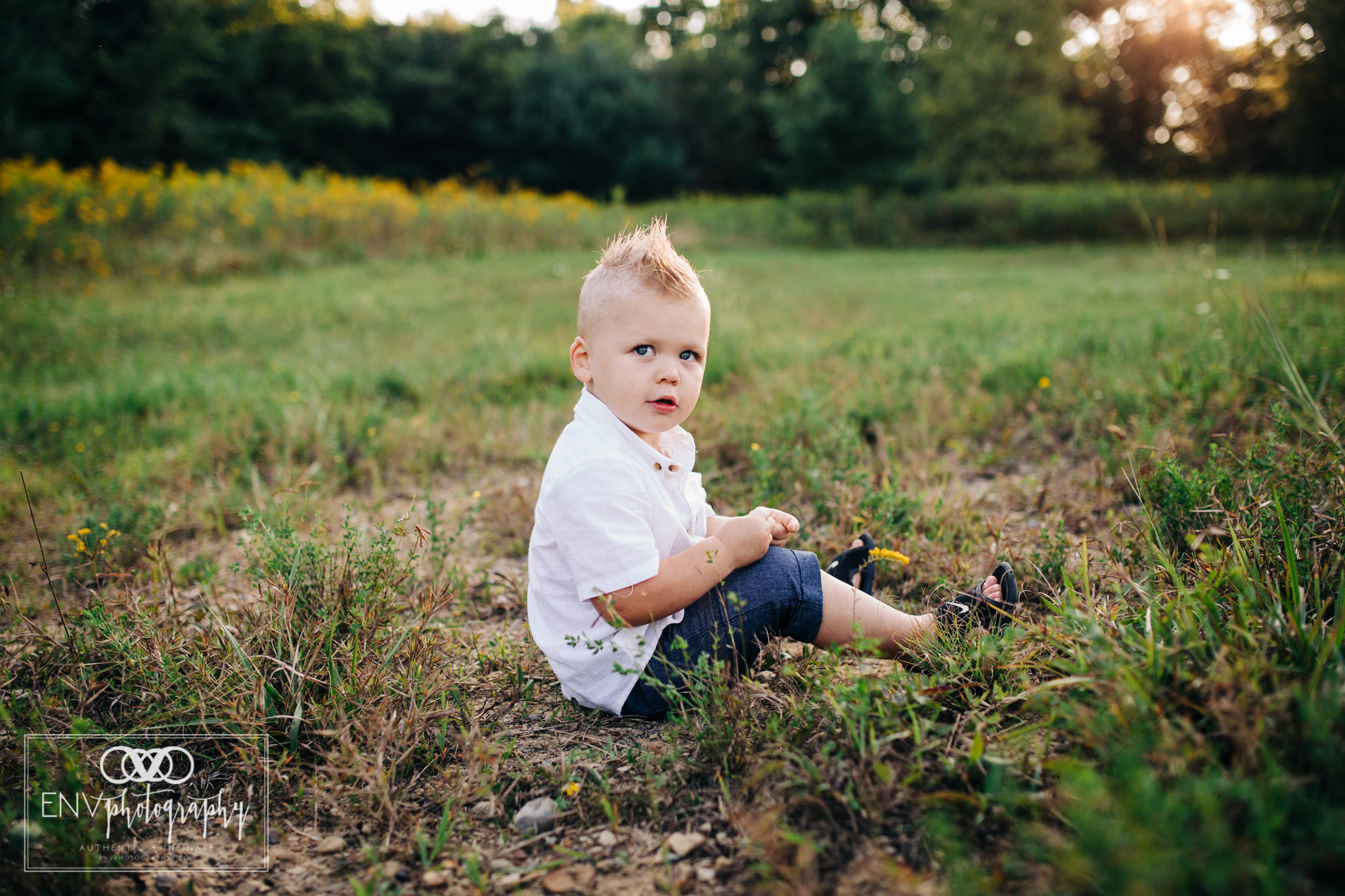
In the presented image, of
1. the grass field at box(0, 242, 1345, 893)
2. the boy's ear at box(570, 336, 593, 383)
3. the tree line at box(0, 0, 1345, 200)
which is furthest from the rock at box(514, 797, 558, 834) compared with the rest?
the tree line at box(0, 0, 1345, 200)

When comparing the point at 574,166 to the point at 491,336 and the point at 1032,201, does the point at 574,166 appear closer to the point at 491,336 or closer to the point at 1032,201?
the point at 1032,201

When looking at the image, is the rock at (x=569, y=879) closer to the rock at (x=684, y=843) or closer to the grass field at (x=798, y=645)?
the grass field at (x=798, y=645)

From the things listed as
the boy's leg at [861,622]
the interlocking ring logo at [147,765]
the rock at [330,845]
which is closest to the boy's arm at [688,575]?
the boy's leg at [861,622]

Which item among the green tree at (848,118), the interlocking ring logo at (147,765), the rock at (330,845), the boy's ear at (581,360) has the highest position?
the green tree at (848,118)

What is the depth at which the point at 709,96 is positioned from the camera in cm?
2902

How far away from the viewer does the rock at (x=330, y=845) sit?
150 centimetres

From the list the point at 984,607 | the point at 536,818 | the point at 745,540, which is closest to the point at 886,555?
the point at 984,607

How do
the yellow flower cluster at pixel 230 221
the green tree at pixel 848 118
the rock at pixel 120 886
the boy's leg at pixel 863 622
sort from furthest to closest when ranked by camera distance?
1. the green tree at pixel 848 118
2. the yellow flower cluster at pixel 230 221
3. the boy's leg at pixel 863 622
4. the rock at pixel 120 886

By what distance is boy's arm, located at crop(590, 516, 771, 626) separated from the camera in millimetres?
1671

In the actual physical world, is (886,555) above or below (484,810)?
above

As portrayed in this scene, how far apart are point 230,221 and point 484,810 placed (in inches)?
433

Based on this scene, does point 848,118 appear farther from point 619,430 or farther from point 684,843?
point 684,843
